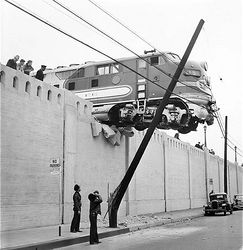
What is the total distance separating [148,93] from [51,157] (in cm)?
620

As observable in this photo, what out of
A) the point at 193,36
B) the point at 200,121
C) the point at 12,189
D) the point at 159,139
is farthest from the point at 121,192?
the point at 159,139

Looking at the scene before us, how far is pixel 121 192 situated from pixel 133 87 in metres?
5.70

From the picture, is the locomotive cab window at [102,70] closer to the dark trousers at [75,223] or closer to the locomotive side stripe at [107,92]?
the locomotive side stripe at [107,92]

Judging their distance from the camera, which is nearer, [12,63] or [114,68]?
[12,63]

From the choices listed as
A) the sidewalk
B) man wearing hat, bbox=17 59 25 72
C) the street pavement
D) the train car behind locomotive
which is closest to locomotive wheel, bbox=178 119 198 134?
the train car behind locomotive

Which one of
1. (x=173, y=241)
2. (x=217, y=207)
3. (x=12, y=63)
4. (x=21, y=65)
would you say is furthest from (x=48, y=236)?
(x=217, y=207)

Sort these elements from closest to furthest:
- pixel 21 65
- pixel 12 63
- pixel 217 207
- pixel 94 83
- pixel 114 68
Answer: pixel 12 63
pixel 21 65
pixel 114 68
pixel 94 83
pixel 217 207

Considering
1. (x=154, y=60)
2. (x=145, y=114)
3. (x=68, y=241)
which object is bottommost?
(x=68, y=241)

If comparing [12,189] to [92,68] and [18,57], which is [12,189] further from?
[92,68]

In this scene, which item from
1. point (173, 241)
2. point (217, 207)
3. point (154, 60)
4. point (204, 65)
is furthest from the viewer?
point (217, 207)

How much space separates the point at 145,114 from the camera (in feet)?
65.1

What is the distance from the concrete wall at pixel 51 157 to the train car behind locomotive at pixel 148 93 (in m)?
1.57

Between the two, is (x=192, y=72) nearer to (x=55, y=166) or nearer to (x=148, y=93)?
(x=148, y=93)

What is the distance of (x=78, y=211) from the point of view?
1420cm
